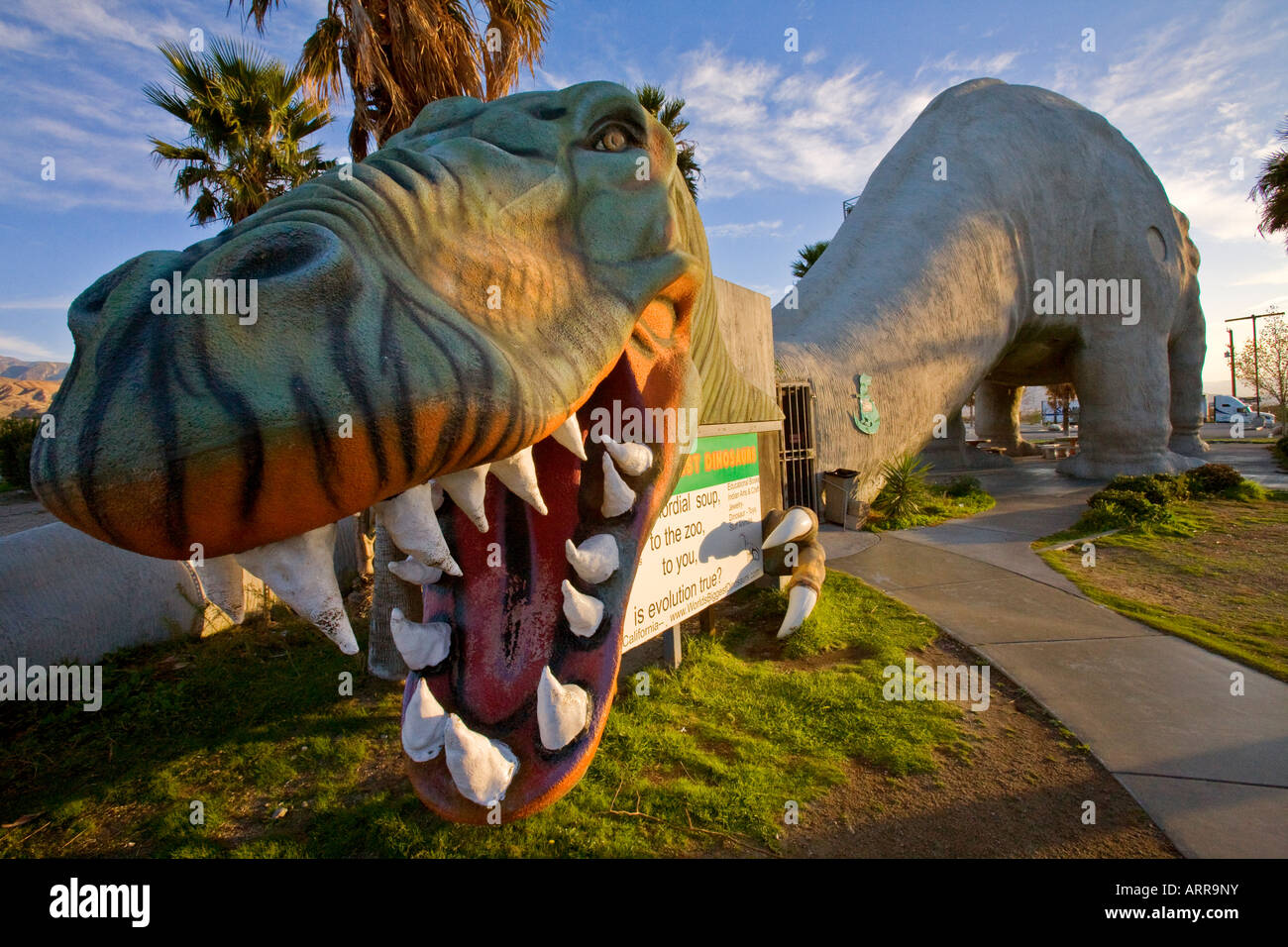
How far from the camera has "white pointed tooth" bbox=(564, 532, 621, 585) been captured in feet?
5.29

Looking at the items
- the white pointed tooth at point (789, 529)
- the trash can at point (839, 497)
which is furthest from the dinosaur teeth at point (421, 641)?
the trash can at point (839, 497)

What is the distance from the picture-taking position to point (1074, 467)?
11.6 metres

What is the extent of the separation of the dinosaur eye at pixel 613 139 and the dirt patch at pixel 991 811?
7.39 feet

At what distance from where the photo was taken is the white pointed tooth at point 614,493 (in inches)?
66.2

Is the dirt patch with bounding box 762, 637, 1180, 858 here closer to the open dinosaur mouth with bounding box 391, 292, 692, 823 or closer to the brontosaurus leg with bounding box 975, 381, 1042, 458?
the open dinosaur mouth with bounding box 391, 292, 692, 823

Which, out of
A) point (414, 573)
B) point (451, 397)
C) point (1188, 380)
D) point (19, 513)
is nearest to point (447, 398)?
point (451, 397)

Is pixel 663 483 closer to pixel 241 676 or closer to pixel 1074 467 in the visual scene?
pixel 241 676

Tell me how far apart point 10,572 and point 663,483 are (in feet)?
13.9

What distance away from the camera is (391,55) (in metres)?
6.80

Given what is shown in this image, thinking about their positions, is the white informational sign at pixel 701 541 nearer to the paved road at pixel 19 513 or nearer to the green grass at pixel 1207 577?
the green grass at pixel 1207 577

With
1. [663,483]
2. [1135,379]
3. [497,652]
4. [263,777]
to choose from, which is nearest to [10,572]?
[263,777]

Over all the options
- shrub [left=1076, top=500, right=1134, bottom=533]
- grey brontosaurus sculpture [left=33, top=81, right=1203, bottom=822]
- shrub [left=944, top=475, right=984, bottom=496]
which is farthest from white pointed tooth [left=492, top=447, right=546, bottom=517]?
shrub [left=944, top=475, right=984, bottom=496]

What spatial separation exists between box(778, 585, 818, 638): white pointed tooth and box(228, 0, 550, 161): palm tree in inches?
220

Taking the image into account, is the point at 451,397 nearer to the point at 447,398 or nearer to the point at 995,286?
the point at 447,398
